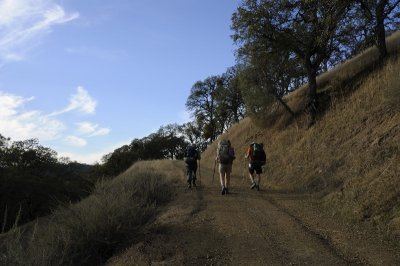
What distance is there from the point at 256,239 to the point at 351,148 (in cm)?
855

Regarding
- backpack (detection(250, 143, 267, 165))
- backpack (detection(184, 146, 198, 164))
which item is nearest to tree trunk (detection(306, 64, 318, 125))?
backpack (detection(184, 146, 198, 164))

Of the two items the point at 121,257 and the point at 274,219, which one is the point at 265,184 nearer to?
the point at 274,219

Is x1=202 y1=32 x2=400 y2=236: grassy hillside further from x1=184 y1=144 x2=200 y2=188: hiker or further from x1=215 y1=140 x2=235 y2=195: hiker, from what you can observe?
x1=184 y1=144 x2=200 y2=188: hiker

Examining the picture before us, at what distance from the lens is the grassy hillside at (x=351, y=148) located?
1016 cm

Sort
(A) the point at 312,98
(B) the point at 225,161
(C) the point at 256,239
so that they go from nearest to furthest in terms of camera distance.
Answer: (C) the point at 256,239, (B) the point at 225,161, (A) the point at 312,98

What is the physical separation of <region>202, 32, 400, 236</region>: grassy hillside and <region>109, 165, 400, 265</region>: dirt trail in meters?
0.80

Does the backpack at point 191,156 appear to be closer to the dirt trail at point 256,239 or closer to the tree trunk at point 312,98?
the dirt trail at point 256,239

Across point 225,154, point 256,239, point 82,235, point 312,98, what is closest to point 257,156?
point 225,154

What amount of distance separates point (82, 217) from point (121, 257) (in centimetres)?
187

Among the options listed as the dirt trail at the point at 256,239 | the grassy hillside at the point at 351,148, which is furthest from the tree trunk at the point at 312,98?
the dirt trail at the point at 256,239

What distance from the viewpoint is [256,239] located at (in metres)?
8.71

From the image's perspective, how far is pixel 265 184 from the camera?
18.6 m

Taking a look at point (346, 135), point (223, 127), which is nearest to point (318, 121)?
point (346, 135)

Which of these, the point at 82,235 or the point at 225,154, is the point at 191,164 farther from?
the point at 82,235
